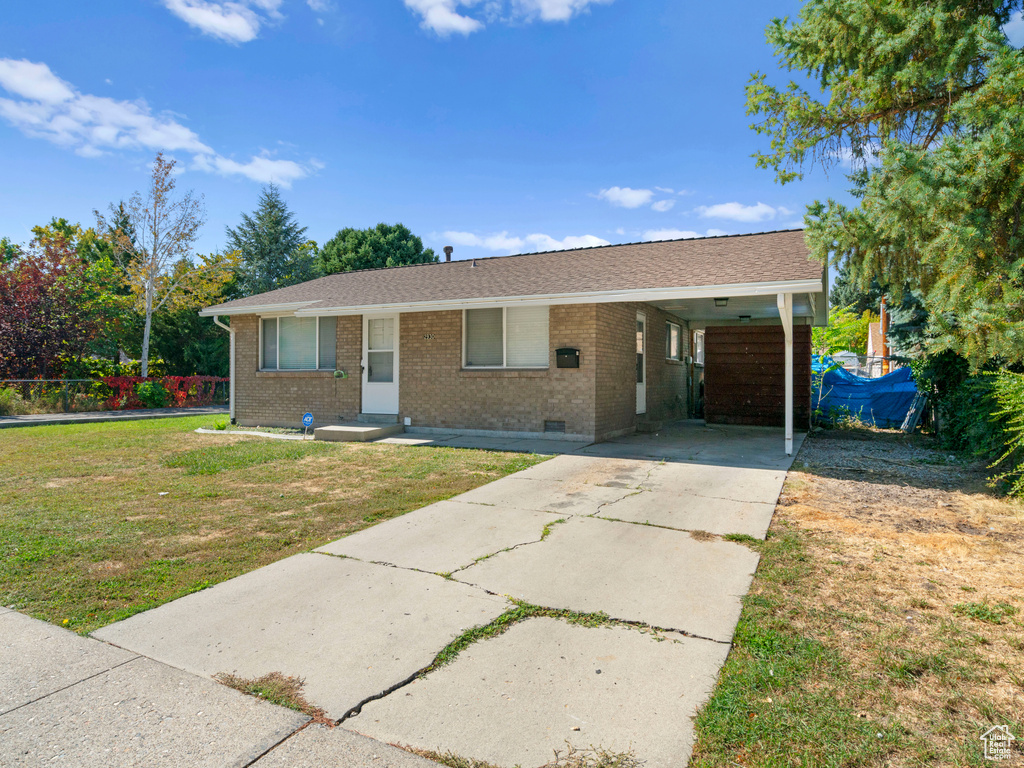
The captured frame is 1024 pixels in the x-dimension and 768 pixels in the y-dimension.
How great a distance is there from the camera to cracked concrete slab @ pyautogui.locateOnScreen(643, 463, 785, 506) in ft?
20.2

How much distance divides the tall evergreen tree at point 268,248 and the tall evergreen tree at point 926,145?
3231cm

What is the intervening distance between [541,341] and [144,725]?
888 cm

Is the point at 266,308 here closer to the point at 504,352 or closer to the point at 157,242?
the point at 504,352

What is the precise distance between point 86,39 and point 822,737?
53.0ft

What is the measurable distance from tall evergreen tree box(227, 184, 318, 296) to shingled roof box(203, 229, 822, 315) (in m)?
23.0

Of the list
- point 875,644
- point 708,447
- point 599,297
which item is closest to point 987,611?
point 875,644

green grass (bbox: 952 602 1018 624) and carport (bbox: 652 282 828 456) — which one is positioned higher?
carport (bbox: 652 282 828 456)

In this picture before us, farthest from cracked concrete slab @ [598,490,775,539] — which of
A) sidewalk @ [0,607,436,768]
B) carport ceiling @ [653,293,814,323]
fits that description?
carport ceiling @ [653,293,814,323]

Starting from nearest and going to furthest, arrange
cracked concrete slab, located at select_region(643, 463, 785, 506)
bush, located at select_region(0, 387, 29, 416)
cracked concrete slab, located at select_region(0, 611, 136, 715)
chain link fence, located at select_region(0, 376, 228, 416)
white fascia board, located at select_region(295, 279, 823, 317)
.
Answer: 1. cracked concrete slab, located at select_region(0, 611, 136, 715)
2. cracked concrete slab, located at select_region(643, 463, 785, 506)
3. white fascia board, located at select_region(295, 279, 823, 317)
4. bush, located at select_region(0, 387, 29, 416)
5. chain link fence, located at select_region(0, 376, 228, 416)

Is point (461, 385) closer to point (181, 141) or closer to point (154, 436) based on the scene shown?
point (154, 436)

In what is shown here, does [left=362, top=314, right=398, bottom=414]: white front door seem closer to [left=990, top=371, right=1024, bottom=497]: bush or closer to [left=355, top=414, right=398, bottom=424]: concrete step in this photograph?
[left=355, top=414, right=398, bottom=424]: concrete step

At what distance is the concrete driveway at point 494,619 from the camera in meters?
2.26

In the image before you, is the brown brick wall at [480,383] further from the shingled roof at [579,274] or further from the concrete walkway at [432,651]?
the concrete walkway at [432,651]

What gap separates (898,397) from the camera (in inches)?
525
